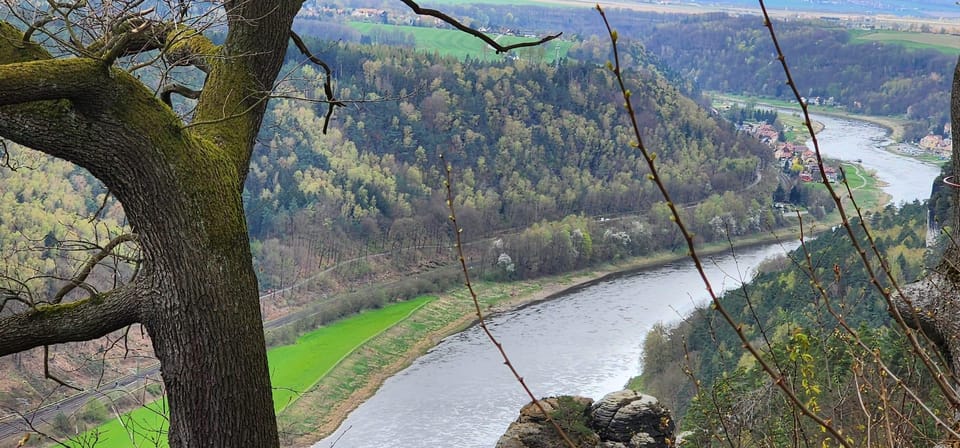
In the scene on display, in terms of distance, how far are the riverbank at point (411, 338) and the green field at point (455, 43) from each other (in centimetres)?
1713

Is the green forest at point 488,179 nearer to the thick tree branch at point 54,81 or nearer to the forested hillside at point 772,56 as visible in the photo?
the forested hillside at point 772,56

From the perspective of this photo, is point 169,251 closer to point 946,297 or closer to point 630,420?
point 946,297

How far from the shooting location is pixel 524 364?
16672 millimetres

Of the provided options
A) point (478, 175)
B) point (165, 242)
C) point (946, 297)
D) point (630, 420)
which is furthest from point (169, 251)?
point (478, 175)

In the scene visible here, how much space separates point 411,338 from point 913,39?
36.5 metres

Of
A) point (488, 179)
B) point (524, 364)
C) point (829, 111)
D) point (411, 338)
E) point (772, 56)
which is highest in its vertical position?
point (772, 56)

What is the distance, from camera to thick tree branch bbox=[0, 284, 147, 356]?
1610 millimetres

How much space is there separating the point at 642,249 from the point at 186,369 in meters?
26.0

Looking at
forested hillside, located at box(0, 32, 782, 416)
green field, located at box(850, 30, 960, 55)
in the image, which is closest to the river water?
forested hillside, located at box(0, 32, 782, 416)

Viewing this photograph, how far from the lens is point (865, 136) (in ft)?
119

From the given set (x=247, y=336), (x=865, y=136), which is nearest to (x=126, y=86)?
(x=247, y=336)

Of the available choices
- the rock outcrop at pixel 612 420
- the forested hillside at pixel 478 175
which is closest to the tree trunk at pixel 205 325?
the rock outcrop at pixel 612 420

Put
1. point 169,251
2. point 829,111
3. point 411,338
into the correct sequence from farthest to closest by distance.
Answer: point 829,111, point 411,338, point 169,251

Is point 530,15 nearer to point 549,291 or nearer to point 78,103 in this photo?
point 549,291
